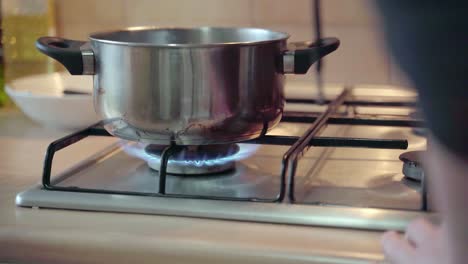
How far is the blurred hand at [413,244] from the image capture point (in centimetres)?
60

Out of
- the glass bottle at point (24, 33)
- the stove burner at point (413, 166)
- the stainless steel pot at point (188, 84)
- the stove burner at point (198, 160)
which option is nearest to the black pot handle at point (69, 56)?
the stainless steel pot at point (188, 84)

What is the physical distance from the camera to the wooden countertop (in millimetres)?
667

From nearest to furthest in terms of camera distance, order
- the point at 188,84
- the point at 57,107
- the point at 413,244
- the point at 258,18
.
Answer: the point at 413,244 → the point at 188,84 → the point at 57,107 → the point at 258,18

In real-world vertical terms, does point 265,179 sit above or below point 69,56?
below

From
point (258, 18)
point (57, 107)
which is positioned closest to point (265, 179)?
point (57, 107)

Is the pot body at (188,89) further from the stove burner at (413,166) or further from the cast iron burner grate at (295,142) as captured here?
the stove burner at (413,166)

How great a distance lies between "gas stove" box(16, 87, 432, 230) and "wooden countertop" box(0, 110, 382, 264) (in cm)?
1

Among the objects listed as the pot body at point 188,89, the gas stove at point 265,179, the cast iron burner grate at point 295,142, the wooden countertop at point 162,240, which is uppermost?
the pot body at point 188,89

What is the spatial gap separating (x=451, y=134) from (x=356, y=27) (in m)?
0.96

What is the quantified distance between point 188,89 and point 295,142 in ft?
0.51

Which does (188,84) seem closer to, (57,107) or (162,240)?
(162,240)

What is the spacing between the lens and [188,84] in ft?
2.59

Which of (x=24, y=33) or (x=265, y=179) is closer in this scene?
(x=265, y=179)

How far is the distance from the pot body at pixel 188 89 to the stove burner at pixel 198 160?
0.14 ft
